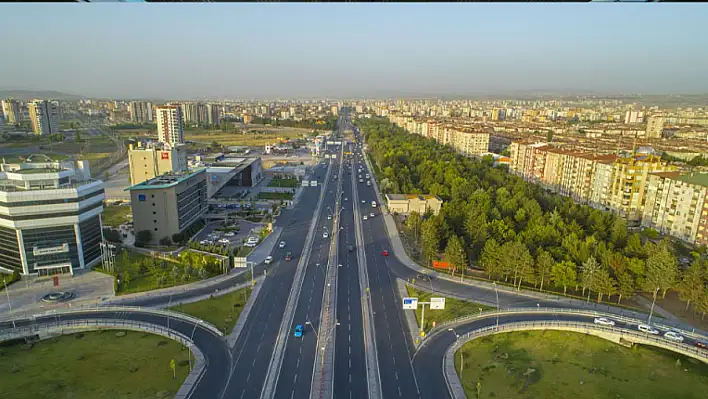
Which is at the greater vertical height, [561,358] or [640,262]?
[640,262]

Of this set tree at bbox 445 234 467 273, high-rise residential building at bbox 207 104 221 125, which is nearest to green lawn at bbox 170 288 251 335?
tree at bbox 445 234 467 273

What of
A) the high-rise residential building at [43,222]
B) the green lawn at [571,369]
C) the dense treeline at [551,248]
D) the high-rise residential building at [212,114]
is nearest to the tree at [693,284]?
the dense treeline at [551,248]

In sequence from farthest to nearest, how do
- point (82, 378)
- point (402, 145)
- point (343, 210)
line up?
point (402, 145) < point (343, 210) < point (82, 378)

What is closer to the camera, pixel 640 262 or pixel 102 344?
pixel 102 344

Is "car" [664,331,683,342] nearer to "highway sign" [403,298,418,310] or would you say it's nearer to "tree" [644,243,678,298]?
"tree" [644,243,678,298]

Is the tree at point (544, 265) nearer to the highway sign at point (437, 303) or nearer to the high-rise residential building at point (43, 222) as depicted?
the highway sign at point (437, 303)

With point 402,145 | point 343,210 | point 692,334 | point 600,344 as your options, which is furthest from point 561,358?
point 402,145

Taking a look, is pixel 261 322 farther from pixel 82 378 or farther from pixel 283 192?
pixel 283 192

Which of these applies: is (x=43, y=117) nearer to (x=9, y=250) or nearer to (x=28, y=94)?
(x=28, y=94)
